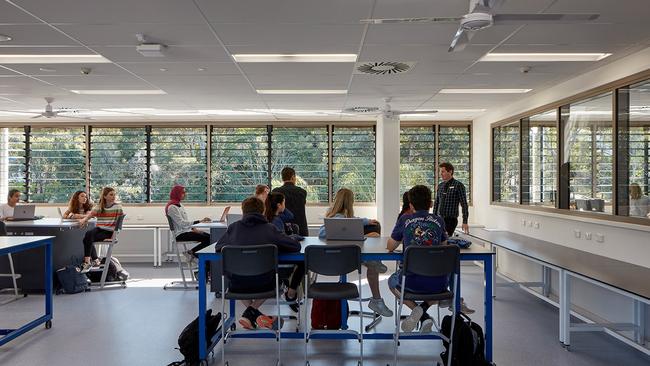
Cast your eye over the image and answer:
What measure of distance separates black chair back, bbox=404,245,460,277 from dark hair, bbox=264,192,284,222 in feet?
5.20

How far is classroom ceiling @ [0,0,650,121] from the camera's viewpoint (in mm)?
3582

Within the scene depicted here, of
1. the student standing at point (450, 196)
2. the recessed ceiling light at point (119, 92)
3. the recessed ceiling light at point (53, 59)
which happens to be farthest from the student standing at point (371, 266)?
the recessed ceiling light at point (119, 92)

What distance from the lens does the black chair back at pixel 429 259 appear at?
11.8ft

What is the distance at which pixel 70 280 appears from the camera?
6.56 meters

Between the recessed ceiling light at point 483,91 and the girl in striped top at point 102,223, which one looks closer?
the recessed ceiling light at point 483,91

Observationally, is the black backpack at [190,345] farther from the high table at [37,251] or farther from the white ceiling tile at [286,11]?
the high table at [37,251]

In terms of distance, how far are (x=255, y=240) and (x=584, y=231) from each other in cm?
390

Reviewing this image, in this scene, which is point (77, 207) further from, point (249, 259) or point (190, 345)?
point (249, 259)

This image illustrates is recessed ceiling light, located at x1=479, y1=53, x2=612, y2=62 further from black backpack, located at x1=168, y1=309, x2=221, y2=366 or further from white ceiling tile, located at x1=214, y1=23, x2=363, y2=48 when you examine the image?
black backpack, located at x1=168, y1=309, x2=221, y2=366

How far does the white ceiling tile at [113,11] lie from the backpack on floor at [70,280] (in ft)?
13.0

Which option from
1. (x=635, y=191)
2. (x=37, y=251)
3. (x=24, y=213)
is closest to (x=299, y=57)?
(x=635, y=191)

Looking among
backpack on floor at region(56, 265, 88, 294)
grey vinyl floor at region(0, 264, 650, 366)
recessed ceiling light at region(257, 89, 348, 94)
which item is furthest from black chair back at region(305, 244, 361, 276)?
backpack on floor at region(56, 265, 88, 294)

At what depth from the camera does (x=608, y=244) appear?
16.5 ft

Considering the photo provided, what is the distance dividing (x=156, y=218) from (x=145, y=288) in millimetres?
3310
